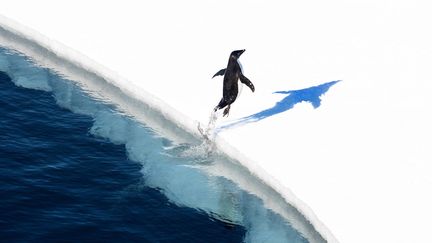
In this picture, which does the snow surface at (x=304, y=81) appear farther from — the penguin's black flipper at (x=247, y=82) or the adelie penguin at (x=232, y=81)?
the penguin's black flipper at (x=247, y=82)

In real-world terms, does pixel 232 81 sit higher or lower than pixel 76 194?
higher

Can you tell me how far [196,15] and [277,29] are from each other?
8.28 ft

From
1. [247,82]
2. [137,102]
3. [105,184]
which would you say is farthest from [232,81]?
[105,184]

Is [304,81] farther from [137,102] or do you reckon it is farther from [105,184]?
[105,184]

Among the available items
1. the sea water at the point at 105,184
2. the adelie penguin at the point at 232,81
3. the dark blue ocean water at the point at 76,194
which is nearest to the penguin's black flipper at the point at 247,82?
the adelie penguin at the point at 232,81

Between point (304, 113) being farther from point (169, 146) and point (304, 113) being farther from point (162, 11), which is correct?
point (162, 11)

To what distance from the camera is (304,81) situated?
55.2 feet

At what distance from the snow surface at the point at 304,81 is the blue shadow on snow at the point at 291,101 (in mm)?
48

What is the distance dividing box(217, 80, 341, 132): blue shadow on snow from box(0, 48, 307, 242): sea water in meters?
1.29

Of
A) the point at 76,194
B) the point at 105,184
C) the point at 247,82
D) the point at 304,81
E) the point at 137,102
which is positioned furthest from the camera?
the point at 304,81

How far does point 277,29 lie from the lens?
19531mm

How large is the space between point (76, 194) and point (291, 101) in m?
5.84

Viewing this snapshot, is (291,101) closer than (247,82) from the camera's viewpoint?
No

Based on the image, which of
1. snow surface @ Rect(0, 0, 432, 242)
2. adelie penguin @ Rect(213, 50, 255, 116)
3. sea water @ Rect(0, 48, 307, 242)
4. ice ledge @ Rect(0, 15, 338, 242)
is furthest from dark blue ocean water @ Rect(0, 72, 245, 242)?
adelie penguin @ Rect(213, 50, 255, 116)
